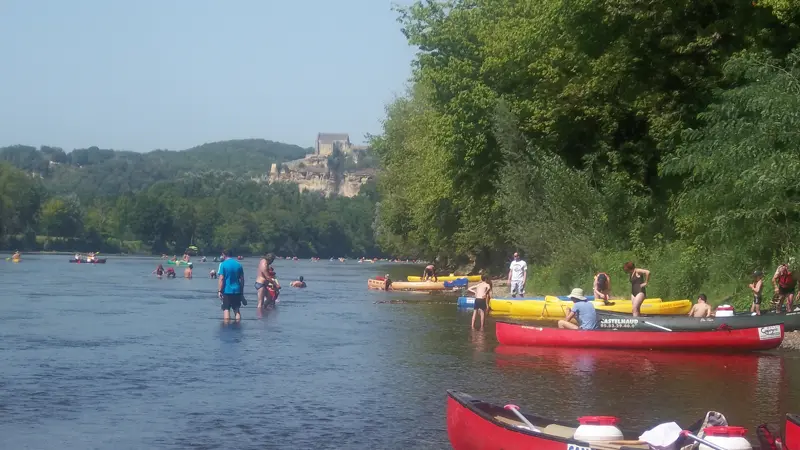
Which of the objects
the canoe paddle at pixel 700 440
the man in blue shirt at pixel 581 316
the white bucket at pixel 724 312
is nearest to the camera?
the canoe paddle at pixel 700 440

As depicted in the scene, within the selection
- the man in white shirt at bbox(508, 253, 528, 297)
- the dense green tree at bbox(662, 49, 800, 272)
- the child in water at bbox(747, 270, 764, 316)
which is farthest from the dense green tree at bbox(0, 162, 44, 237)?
the child in water at bbox(747, 270, 764, 316)

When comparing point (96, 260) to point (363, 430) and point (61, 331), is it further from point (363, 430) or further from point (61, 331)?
point (363, 430)

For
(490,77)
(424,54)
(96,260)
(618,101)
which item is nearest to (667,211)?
(618,101)

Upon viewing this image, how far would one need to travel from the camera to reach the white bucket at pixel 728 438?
9203 mm

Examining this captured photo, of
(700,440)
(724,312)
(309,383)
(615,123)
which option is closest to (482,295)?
(724,312)

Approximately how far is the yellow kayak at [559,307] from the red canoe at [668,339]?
3927mm

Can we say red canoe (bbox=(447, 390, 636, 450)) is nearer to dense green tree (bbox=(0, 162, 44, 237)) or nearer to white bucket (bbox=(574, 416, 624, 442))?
white bucket (bbox=(574, 416, 624, 442))

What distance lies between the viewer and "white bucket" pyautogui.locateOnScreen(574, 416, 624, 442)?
10.0 m

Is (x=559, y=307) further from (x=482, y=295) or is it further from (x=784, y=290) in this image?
(x=784, y=290)

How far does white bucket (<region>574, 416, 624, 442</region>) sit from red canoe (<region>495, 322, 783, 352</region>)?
40.5 feet

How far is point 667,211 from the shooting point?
1495 inches

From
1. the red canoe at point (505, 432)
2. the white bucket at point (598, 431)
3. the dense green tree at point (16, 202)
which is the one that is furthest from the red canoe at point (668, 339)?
the dense green tree at point (16, 202)

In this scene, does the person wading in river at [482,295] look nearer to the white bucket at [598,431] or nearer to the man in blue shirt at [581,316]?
the man in blue shirt at [581,316]

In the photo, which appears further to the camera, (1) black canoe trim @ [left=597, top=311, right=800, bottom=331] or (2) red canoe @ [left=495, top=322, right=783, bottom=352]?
(1) black canoe trim @ [left=597, top=311, right=800, bottom=331]
